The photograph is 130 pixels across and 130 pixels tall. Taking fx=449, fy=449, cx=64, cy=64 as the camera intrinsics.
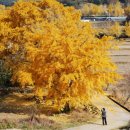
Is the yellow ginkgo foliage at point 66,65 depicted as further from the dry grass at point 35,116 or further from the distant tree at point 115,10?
the distant tree at point 115,10

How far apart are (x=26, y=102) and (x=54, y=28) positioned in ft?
23.7

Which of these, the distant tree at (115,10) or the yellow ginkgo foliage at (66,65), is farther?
the distant tree at (115,10)

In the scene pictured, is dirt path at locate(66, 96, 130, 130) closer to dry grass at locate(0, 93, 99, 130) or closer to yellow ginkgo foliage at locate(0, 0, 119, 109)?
dry grass at locate(0, 93, 99, 130)

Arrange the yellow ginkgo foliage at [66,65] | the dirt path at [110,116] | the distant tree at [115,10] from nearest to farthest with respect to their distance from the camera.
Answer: the dirt path at [110,116] < the yellow ginkgo foliage at [66,65] < the distant tree at [115,10]

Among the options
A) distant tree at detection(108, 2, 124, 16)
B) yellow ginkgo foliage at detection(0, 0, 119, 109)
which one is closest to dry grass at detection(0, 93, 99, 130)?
yellow ginkgo foliage at detection(0, 0, 119, 109)

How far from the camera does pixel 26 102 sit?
38.5m

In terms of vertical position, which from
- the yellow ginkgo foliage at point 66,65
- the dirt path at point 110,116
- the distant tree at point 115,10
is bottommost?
the dirt path at point 110,116

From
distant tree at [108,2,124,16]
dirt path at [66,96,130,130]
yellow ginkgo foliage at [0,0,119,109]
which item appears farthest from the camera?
distant tree at [108,2,124,16]

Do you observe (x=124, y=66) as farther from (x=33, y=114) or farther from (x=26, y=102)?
A: (x=33, y=114)

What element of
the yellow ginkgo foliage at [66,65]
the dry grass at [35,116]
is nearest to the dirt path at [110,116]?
the dry grass at [35,116]

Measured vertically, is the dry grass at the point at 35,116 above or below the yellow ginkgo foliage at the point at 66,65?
below

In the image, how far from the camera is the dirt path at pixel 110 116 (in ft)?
105

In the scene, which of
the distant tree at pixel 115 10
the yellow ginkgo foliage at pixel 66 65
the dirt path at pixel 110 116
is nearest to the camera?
the dirt path at pixel 110 116

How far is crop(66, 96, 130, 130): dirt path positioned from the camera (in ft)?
105
